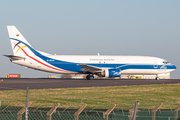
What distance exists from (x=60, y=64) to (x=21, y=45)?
750 cm

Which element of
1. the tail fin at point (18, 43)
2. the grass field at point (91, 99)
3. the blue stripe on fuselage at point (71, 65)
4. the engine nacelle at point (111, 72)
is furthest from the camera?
the tail fin at point (18, 43)

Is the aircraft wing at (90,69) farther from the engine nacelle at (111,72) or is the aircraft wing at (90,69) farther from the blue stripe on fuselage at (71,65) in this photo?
the engine nacelle at (111,72)

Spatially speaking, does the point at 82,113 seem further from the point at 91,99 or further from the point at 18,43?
the point at 18,43

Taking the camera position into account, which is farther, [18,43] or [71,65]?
[18,43]

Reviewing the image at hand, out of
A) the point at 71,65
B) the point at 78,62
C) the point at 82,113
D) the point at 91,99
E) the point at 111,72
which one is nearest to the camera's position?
the point at 82,113

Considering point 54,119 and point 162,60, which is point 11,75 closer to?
point 162,60

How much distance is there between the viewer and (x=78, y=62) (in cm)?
4819

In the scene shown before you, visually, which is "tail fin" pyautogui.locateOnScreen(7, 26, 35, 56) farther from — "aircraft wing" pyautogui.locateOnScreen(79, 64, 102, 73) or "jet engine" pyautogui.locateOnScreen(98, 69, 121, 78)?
"jet engine" pyautogui.locateOnScreen(98, 69, 121, 78)

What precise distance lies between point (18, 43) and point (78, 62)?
423 inches

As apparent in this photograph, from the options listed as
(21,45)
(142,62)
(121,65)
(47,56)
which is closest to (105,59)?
(121,65)

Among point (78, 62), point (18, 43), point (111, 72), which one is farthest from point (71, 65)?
point (18, 43)

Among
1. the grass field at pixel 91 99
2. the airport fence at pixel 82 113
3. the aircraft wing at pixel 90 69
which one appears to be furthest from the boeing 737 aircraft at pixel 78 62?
the airport fence at pixel 82 113

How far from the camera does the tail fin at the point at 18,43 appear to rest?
4791 cm

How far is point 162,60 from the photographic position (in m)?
51.8
